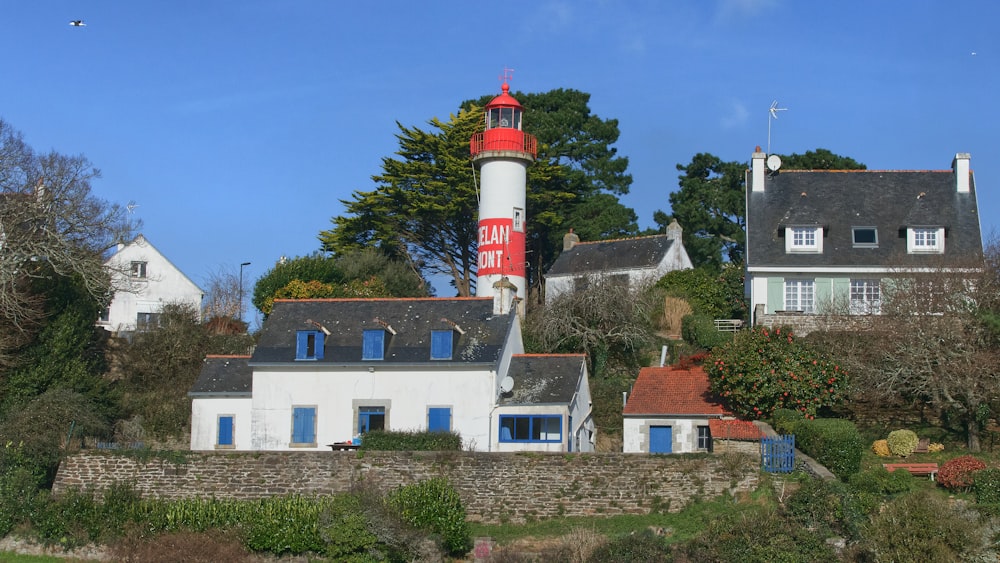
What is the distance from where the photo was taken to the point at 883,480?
22.7 meters

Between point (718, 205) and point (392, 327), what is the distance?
2292 cm

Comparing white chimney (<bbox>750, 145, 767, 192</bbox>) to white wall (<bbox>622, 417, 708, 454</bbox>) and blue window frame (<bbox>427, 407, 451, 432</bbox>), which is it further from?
blue window frame (<bbox>427, 407, 451, 432</bbox>)

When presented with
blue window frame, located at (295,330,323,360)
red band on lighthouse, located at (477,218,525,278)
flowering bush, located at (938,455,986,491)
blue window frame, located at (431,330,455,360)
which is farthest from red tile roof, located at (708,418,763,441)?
red band on lighthouse, located at (477,218,525,278)

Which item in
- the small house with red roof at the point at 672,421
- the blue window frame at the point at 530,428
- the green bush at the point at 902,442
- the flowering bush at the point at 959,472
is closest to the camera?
the flowering bush at the point at 959,472

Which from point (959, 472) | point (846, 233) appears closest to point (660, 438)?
point (959, 472)

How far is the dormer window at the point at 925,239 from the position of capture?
118 ft

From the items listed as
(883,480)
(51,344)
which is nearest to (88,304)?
(51,344)

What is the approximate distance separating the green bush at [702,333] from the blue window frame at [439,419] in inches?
363

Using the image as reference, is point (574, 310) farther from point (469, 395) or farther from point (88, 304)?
point (88, 304)

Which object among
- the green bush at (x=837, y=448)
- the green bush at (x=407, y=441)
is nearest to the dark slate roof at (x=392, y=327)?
the green bush at (x=407, y=441)

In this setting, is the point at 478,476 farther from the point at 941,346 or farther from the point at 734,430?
the point at 941,346

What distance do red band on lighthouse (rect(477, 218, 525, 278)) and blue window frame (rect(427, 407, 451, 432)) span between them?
1063 centimetres

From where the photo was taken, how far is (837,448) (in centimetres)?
2412

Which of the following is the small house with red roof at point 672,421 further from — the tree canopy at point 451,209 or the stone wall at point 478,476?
the tree canopy at point 451,209
